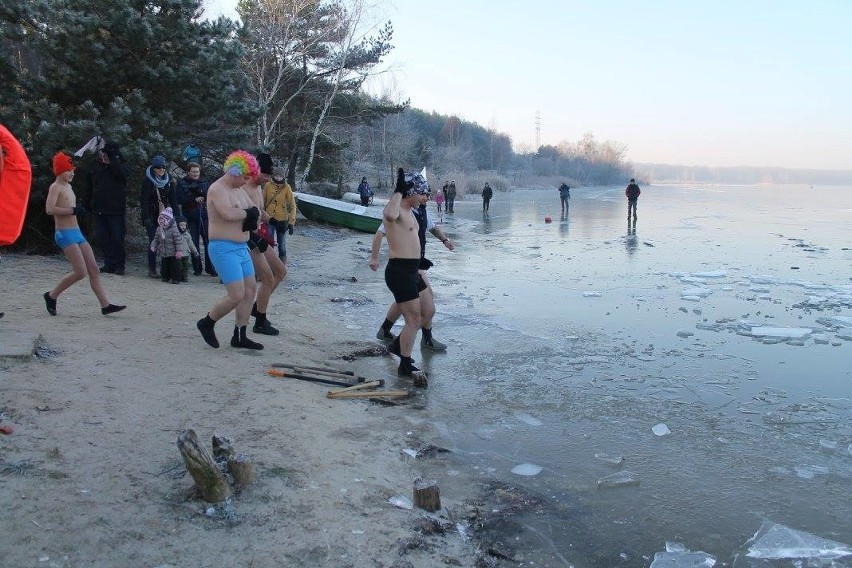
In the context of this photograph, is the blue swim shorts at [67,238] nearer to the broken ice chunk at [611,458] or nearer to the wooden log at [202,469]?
the wooden log at [202,469]

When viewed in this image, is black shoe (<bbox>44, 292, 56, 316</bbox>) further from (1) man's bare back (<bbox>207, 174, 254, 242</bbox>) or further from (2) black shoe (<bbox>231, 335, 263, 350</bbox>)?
(1) man's bare back (<bbox>207, 174, 254, 242</bbox>)

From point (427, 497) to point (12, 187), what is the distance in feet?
10.9

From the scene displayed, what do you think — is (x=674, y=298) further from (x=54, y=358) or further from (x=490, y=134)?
(x=490, y=134)

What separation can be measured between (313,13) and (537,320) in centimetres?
1966

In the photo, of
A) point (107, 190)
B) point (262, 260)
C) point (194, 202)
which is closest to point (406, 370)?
point (262, 260)

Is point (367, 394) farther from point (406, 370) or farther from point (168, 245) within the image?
point (168, 245)

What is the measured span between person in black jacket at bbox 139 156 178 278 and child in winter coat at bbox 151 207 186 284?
0.40 ft

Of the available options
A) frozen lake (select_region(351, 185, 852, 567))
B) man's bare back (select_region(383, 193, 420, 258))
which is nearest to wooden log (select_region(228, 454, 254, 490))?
frozen lake (select_region(351, 185, 852, 567))

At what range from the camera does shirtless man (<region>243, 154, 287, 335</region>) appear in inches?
287

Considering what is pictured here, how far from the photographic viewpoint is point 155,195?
10.1 meters

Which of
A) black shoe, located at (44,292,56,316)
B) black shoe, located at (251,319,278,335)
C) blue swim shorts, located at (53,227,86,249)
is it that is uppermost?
blue swim shorts, located at (53,227,86,249)

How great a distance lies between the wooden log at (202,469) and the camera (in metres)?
3.46

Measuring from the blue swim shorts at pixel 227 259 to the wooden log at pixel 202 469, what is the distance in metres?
2.97

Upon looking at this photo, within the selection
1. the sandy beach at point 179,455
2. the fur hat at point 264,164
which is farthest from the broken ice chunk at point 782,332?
the fur hat at point 264,164
